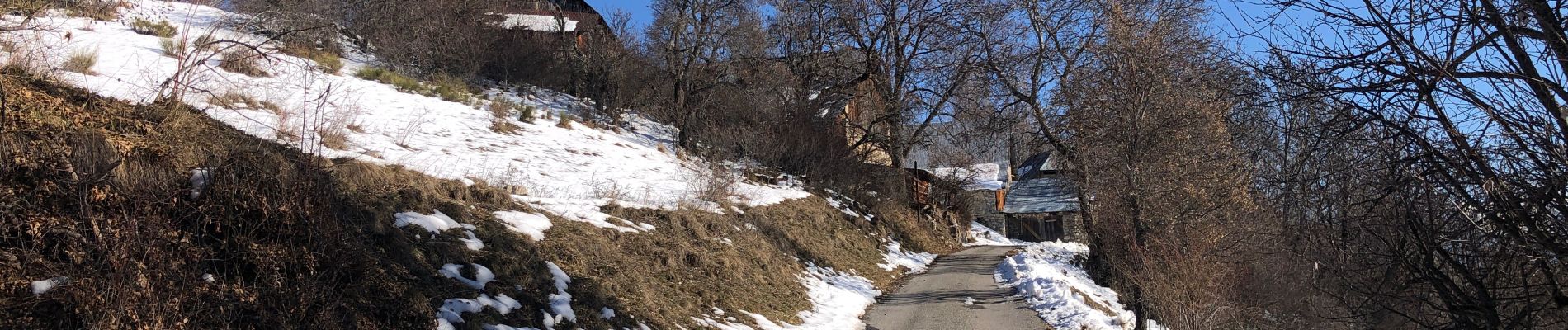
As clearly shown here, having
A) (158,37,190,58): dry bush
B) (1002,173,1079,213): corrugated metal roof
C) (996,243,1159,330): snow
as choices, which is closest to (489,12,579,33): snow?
(158,37,190,58): dry bush

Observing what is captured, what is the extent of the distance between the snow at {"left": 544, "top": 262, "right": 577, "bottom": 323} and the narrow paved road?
4.02 m

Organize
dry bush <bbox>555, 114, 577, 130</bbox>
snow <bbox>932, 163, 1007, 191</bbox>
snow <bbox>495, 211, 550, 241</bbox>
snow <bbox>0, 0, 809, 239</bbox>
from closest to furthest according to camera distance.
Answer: snow <bbox>495, 211, 550, 241</bbox>, snow <bbox>0, 0, 809, 239</bbox>, dry bush <bbox>555, 114, 577, 130</bbox>, snow <bbox>932, 163, 1007, 191</bbox>

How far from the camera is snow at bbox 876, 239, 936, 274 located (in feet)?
56.2

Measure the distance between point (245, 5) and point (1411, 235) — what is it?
72.2 ft

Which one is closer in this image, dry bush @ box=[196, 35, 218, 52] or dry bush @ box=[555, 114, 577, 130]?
dry bush @ box=[196, 35, 218, 52]

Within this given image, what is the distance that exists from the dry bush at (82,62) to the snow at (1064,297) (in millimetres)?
11518

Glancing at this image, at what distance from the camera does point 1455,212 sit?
3586mm

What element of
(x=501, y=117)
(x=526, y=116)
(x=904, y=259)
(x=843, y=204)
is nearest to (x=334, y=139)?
(x=501, y=117)

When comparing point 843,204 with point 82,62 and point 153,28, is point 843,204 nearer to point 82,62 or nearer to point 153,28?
point 82,62

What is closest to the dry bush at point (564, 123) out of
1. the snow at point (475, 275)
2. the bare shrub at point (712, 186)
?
the bare shrub at point (712, 186)

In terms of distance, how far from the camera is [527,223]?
26.3 ft

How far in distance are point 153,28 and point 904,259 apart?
16089 millimetres

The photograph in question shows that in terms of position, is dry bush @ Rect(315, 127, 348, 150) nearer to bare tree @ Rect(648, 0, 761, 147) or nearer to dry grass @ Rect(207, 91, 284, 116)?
dry grass @ Rect(207, 91, 284, 116)

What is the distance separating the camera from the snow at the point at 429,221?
652 centimetres
